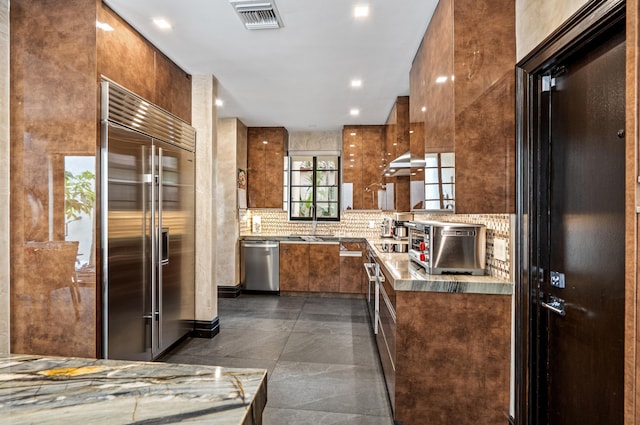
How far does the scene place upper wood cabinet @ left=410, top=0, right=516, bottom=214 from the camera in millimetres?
1991

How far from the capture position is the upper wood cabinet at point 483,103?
6.53 feet

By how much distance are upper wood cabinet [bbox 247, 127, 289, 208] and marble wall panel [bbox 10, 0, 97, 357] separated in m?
3.58

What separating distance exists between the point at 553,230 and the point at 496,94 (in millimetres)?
859

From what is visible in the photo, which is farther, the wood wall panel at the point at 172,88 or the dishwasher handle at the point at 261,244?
the dishwasher handle at the point at 261,244

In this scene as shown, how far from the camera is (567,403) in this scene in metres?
1.64

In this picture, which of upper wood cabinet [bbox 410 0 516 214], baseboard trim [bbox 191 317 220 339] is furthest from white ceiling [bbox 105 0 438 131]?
baseboard trim [bbox 191 317 220 339]

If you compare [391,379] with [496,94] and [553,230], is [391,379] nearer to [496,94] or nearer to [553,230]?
[553,230]

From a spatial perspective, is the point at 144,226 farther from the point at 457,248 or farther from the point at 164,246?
→ the point at 457,248

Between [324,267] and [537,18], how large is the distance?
171 inches

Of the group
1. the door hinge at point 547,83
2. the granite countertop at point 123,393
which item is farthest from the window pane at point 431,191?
the granite countertop at point 123,393

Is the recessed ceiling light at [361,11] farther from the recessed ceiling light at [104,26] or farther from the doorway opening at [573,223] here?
the recessed ceiling light at [104,26]

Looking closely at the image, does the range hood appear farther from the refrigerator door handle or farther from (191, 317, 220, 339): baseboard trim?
(191, 317, 220, 339): baseboard trim

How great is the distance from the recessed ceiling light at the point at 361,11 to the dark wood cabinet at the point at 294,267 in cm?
367

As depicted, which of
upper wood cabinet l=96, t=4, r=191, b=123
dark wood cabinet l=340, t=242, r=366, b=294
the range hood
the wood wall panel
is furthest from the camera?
dark wood cabinet l=340, t=242, r=366, b=294
